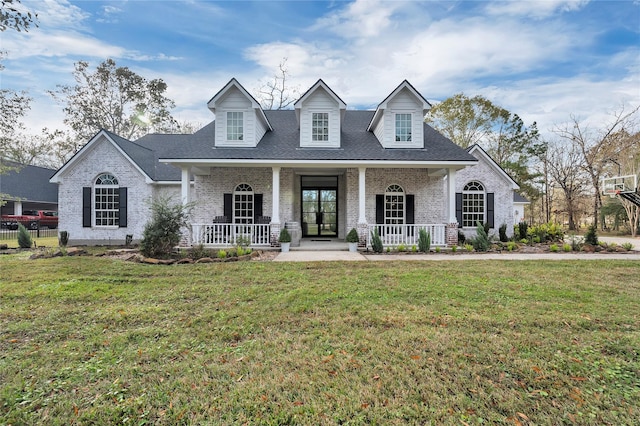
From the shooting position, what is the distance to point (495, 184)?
1432cm

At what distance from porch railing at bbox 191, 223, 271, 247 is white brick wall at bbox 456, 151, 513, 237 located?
9988 millimetres

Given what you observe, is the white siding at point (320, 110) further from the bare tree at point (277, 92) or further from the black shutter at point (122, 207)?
the bare tree at point (277, 92)

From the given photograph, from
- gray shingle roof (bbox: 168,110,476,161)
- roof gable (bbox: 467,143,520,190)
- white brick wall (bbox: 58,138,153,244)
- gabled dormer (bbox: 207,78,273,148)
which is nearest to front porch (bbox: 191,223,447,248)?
gray shingle roof (bbox: 168,110,476,161)

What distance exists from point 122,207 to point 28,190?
20.5 metres

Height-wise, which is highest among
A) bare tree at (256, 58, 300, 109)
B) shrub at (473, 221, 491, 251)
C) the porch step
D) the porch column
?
bare tree at (256, 58, 300, 109)

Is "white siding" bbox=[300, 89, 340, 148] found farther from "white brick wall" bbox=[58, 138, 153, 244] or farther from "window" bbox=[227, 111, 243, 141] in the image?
"white brick wall" bbox=[58, 138, 153, 244]

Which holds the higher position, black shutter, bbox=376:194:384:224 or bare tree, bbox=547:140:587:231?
bare tree, bbox=547:140:587:231

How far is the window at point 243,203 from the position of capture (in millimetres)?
12831

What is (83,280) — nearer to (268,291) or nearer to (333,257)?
(268,291)

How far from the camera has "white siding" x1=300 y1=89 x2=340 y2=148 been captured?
464 inches

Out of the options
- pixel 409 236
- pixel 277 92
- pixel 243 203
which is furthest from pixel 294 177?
pixel 277 92

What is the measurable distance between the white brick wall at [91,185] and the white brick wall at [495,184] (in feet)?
50.4

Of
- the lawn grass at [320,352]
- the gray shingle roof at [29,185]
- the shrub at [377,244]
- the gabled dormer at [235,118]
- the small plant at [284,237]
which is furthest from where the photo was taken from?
the gray shingle roof at [29,185]

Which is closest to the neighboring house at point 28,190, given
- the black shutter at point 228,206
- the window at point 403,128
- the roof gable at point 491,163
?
the black shutter at point 228,206
